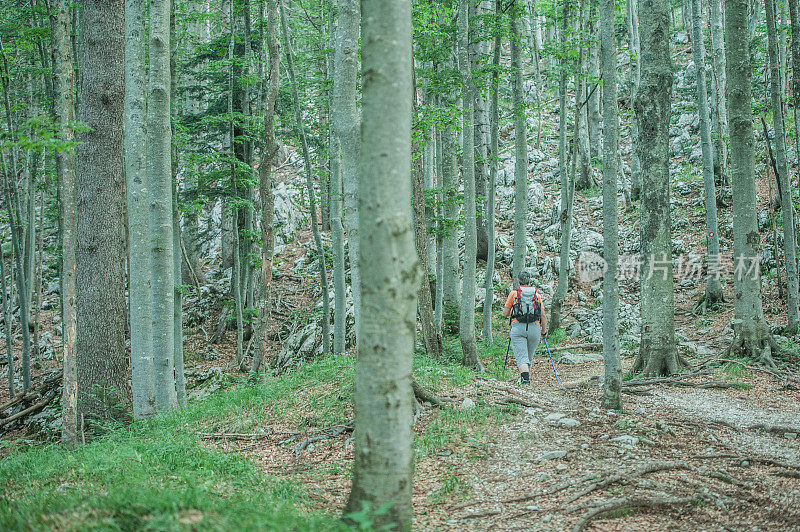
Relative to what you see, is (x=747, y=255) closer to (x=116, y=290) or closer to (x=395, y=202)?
(x=395, y=202)

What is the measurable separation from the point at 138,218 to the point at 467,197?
506cm

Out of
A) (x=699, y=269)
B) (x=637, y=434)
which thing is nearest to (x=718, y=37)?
(x=699, y=269)

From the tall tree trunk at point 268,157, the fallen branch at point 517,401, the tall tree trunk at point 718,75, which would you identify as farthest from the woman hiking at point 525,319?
the tall tree trunk at point 718,75

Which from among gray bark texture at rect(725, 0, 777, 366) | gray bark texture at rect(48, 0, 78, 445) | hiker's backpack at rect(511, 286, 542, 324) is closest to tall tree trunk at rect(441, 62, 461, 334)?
hiker's backpack at rect(511, 286, 542, 324)

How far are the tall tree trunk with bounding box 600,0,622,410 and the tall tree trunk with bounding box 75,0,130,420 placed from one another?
6.59 metres

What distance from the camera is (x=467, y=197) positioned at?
8.97m

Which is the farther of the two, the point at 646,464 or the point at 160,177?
the point at 160,177

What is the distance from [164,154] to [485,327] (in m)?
8.36

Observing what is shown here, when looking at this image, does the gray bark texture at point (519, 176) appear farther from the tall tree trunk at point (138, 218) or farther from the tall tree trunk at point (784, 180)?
the tall tree trunk at point (138, 218)

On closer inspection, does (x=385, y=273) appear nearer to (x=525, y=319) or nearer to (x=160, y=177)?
(x=160, y=177)

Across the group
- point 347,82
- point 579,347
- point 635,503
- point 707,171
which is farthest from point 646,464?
point 707,171

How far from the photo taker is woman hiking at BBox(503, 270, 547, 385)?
8977 mm

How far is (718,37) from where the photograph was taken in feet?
59.0

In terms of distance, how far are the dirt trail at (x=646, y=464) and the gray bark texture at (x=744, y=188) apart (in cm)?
240
